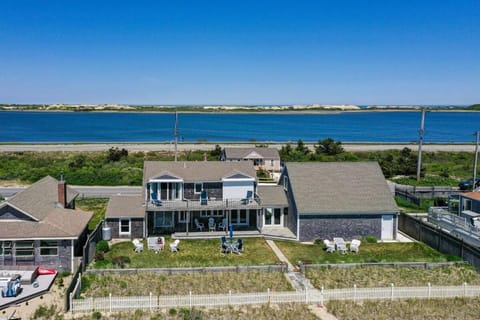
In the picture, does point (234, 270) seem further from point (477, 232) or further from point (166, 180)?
point (477, 232)

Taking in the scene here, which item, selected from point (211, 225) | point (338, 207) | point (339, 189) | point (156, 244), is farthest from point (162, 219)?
point (339, 189)

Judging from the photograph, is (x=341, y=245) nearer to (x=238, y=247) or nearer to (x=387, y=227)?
(x=387, y=227)

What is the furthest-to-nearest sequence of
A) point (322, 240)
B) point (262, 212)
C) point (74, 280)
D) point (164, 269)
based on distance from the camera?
point (262, 212), point (322, 240), point (164, 269), point (74, 280)

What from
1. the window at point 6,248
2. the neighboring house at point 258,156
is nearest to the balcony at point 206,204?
the window at point 6,248

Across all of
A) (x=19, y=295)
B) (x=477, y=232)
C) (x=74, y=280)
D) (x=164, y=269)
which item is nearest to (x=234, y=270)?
(x=164, y=269)

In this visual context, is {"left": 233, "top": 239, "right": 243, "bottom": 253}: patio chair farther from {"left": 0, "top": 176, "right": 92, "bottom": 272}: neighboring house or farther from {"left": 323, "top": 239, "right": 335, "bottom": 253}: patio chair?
{"left": 0, "top": 176, "right": 92, "bottom": 272}: neighboring house

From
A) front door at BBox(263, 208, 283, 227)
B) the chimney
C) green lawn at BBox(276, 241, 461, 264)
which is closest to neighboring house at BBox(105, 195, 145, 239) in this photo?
the chimney
